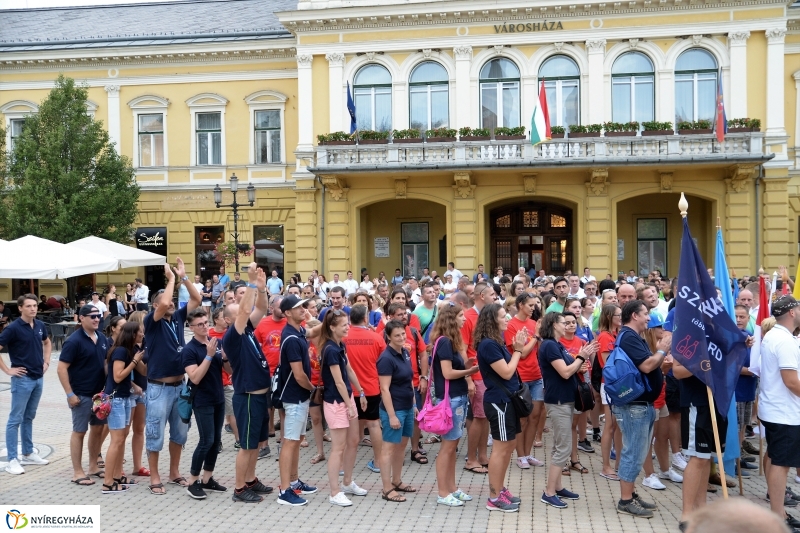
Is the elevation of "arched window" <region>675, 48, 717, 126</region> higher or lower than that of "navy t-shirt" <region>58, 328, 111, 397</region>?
higher

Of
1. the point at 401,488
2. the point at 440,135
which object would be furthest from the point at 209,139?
the point at 401,488

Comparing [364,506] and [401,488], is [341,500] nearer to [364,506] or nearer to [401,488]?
[364,506]

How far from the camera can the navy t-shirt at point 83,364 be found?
26.2ft

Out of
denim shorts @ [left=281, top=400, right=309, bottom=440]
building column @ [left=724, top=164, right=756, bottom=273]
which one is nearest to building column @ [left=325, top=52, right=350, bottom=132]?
building column @ [left=724, top=164, right=756, bottom=273]

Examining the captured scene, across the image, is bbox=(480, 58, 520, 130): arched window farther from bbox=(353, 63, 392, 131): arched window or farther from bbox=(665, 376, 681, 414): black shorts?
bbox=(665, 376, 681, 414): black shorts

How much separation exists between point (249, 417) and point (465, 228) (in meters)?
18.7

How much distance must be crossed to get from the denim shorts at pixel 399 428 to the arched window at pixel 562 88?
64.3ft

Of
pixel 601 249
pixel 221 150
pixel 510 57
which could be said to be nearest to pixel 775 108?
pixel 601 249

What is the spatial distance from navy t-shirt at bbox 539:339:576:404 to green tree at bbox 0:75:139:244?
71.9 ft

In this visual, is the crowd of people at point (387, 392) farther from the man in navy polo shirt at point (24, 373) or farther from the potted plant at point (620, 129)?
the potted plant at point (620, 129)

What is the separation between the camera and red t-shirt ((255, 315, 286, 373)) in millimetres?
8844

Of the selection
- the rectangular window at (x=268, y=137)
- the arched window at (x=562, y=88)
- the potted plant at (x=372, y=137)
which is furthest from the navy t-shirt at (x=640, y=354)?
the rectangular window at (x=268, y=137)

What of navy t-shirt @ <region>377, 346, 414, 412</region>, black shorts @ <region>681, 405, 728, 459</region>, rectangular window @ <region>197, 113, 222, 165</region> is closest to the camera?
black shorts @ <region>681, 405, 728, 459</region>

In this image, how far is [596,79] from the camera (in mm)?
24734
